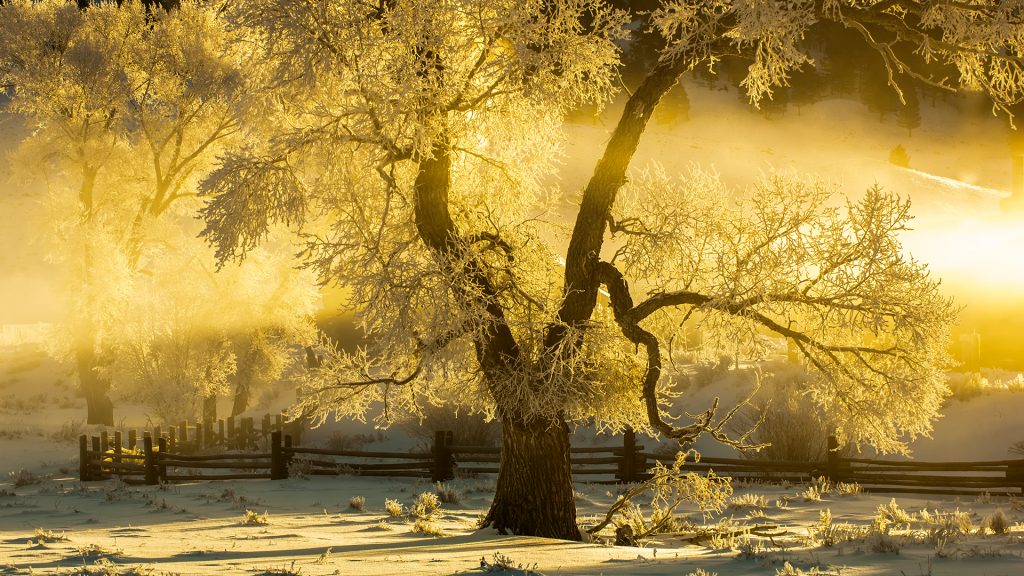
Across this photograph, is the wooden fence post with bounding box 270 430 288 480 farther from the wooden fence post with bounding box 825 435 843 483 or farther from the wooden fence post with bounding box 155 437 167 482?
the wooden fence post with bounding box 825 435 843 483

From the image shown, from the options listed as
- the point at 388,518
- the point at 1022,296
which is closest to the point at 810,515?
the point at 388,518

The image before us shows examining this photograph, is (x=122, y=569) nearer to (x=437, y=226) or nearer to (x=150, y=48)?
(x=437, y=226)

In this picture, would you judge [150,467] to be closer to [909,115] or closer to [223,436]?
[223,436]

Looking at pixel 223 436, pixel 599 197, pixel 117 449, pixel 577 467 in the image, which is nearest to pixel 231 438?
pixel 223 436

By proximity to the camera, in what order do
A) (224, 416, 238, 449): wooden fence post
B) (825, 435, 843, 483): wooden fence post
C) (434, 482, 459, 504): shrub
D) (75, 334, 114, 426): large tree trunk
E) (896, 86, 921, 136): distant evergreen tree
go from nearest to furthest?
(434, 482, 459, 504): shrub, (825, 435, 843, 483): wooden fence post, (224, 416, 238, 449): wooden fence post, (75, 334, 114, 426): large tree trunk, (896, 86, 921, 136): distant evergreen tree

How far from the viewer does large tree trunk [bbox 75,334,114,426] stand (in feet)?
87.6

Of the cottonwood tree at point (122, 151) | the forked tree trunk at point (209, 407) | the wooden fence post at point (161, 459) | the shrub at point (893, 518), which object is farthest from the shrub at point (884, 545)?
the forked tree trunk at point (209, 407)

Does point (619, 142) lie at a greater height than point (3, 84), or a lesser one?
lesser

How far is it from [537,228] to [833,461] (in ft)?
27.0

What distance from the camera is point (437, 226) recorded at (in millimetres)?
10625

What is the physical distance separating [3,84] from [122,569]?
23757 mm

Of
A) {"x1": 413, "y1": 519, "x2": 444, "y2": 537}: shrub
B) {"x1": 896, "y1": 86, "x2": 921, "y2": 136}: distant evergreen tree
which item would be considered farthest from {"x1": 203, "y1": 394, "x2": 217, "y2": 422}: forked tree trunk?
{"x1": 896, "y1": 86, "x2": 921, "y2": 136}: distant evergreen tree

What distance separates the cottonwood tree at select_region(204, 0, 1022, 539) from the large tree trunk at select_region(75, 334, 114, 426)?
58.4ft

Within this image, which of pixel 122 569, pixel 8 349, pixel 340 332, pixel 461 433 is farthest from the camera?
pixel 8 349
